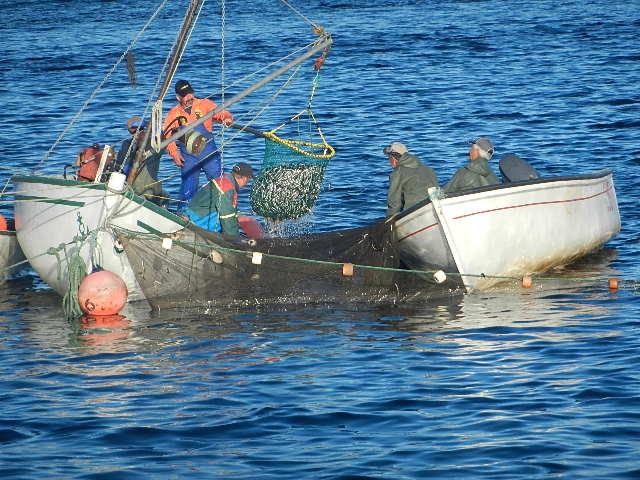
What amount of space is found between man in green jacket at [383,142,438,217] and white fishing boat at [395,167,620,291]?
65 cm

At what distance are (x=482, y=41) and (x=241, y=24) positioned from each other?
798 cm

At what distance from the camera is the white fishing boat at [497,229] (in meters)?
13.8

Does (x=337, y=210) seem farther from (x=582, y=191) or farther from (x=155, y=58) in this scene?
(x=155, y=58)

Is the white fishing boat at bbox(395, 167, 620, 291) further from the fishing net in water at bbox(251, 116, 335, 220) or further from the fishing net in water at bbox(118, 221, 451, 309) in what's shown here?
the fishing net in water at bbox(251, 116, 335, 220)

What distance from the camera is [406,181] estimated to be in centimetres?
1463

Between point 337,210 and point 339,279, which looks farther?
point 337,210

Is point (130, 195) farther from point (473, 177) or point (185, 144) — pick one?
point (473, 177)

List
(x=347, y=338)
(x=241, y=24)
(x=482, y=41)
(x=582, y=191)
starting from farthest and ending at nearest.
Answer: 1. (x=241, y=24)
2. (x=482, y=41)
3. (x=582, y=191)
4. (x=347, y=338)

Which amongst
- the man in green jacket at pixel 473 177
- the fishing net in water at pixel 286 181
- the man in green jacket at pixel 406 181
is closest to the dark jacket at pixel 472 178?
the man in green jacket at pixel 473 177

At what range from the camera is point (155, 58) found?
33.2 metres

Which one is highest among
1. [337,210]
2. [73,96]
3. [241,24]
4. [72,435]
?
[241,24]

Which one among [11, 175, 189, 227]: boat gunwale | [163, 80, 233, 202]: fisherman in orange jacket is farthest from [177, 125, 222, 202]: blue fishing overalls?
[11, 175, 189, 227]: boat gunwale

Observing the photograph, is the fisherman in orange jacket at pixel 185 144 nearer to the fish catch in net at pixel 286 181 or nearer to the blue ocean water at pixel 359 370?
the fish catch in net at pixel 286 181

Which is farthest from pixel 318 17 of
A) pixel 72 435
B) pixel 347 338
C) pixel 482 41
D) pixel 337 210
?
pixel 72 435
